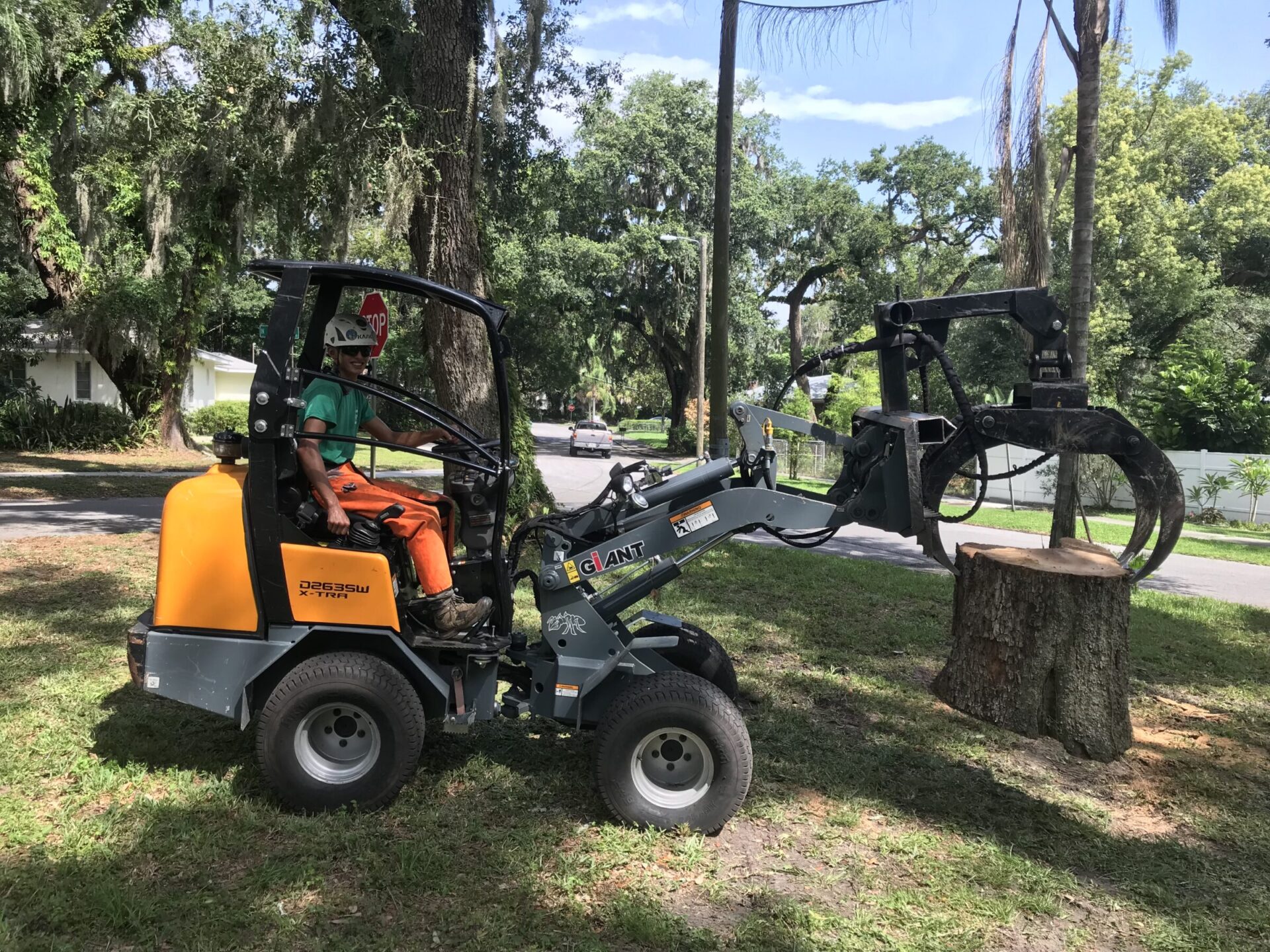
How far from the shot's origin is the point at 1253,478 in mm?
19062

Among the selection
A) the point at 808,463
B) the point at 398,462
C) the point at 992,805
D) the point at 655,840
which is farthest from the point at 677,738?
A: the point at 808,463

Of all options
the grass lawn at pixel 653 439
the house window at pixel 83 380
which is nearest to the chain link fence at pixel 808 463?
the grass lawn at pixel 653 439

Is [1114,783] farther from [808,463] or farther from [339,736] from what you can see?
[808,463]

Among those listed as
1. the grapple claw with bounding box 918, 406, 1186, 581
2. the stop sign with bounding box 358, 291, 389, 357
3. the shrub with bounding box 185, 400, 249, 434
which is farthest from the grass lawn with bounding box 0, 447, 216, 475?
the grapple claw with bounding box 918, 406, 1186, 581

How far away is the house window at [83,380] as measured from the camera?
29984 mm

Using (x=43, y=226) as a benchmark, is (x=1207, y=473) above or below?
below

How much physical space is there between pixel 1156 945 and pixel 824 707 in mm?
2451

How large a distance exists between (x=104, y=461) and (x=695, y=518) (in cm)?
2086

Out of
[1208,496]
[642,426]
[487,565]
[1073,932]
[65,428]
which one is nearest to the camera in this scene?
[1073,932]

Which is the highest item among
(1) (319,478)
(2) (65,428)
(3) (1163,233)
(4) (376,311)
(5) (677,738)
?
(3) (1163,233)

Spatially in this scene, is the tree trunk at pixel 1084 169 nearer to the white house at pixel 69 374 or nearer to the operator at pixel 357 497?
the operator at pixel 357 497

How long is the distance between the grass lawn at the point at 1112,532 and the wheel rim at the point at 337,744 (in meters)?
8.54

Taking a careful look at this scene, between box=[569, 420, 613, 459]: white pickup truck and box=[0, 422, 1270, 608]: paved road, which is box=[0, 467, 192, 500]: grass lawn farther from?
box=[569, 420, 613, 459]: white pickup truck

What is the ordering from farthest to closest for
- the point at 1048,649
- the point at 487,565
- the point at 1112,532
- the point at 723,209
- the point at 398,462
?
the point at 398,462, the point at 1112,532, the point at 723,209, the point at 1048,649, the point at 487,565
